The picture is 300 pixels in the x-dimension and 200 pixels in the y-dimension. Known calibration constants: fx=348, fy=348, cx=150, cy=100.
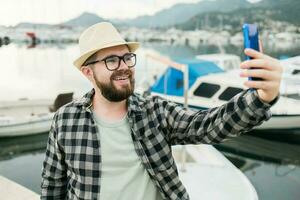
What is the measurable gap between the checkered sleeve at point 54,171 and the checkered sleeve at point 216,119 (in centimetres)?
65

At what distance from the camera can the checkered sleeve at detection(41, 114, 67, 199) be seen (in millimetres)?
2016

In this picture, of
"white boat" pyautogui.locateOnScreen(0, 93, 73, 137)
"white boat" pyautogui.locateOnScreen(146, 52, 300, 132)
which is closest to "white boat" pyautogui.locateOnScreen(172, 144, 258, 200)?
"white boat" pyautogui.locateOnScreen(146, 52, 300, 132)

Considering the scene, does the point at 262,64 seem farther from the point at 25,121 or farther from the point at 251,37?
the point at 25,121

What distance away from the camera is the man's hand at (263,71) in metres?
1.33

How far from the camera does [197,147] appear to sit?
695 cm

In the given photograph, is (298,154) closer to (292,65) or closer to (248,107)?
(292,65)

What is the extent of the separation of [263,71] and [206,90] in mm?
10400

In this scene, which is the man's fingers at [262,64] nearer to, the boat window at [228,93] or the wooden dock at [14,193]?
the wooden dock at [14,193]

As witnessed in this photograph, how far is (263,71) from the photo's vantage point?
1337 mm

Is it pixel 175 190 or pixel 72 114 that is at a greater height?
pixel 72 114

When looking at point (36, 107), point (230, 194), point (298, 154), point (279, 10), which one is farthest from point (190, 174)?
point (279, 10)

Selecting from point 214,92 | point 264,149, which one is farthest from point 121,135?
point 214,92

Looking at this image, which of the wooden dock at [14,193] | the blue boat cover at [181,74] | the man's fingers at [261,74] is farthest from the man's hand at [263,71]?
the blue boat cover at [181,74]

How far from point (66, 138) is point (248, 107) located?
1.00 meters
